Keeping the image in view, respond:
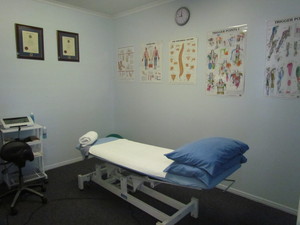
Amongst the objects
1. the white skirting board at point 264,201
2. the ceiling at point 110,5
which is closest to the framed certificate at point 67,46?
the ceiling at point 110,5

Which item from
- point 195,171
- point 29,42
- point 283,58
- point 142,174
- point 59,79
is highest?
point 29,42

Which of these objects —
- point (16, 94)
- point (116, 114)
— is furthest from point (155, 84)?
point (16, 94)

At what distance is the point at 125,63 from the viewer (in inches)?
147

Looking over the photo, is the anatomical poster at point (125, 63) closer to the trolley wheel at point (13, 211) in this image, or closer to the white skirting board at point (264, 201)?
the white skirting board at point (264, 201)

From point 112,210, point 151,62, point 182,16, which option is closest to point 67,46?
point 151,62

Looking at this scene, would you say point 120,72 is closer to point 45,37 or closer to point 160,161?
point 45,37

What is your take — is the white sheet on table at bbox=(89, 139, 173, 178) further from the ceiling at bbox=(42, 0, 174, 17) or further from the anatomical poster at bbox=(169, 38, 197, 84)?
the ceiling at bbox=(42, 0, 174, 17)

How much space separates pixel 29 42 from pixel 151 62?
163 cm

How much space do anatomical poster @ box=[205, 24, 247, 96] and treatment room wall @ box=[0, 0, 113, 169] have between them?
1.87 metres

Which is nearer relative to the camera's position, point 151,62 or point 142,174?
point 142,174

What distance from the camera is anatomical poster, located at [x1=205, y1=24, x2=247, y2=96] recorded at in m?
2.46

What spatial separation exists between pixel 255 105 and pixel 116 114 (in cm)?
235

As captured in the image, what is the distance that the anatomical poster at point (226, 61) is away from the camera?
2461mm

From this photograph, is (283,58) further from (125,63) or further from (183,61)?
(125,63)
